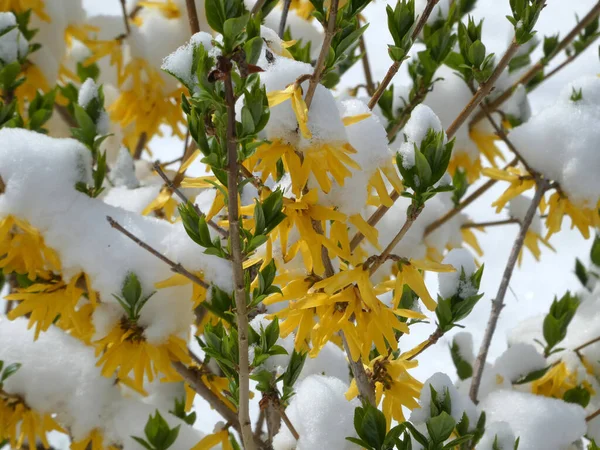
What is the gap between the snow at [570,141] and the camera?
93 centimetres

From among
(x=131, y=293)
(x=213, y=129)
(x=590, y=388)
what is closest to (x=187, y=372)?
(x=131, y=293)

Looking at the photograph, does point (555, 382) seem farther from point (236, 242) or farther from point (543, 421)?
point (236, 242)

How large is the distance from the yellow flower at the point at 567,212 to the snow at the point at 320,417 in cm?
39

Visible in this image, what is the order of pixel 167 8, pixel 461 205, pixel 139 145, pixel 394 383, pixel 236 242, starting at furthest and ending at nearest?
1. pixel 139 145
2. pixel 167 8
3. pixel 461 205
4. pixel 394 383
5. pixel 236 242

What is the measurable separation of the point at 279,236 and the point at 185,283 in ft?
0.84

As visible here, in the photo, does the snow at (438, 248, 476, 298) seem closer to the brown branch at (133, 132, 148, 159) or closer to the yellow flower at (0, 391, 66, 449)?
the yellow flower at (0, 391, 66, 449)

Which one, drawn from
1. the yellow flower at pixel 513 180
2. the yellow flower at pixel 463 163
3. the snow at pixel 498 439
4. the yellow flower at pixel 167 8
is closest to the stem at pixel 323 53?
the snow at pixel 498 439

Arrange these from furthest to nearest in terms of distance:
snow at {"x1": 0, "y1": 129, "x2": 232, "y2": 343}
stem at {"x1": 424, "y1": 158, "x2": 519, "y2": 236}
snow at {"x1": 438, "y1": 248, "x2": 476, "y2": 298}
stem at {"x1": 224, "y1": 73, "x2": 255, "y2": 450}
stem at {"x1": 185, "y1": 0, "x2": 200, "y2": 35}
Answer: stem at {"x1": 424, "y1": 158, "x2": 519, "y2": 236} → stem at {"x1": 185, "y1": 0, "x2": 200, "y2": 35} → snow at {"x1": 0, "y1": 129, "x2": 232, "y2": 343} → snow at {"x1": 438, "y1": 248, "x2": 476, "y2": 298} → stem at {"x1": 224, "y1": 73, "x2": 255, "y2": 450}

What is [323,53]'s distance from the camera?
506 mm

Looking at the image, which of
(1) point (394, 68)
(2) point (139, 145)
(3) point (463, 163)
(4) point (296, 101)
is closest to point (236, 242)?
(4) point (296, 101)

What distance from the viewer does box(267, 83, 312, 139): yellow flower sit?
49cm

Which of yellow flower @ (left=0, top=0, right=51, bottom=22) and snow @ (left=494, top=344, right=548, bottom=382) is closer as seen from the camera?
snow @ (left=494, top=344, right=548, bottom=382)

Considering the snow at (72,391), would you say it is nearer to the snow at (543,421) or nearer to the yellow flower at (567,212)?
the snow at (543,421)

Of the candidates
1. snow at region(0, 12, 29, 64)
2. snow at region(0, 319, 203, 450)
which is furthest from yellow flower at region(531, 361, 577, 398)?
snow at region(0, 12, 29, 64)
